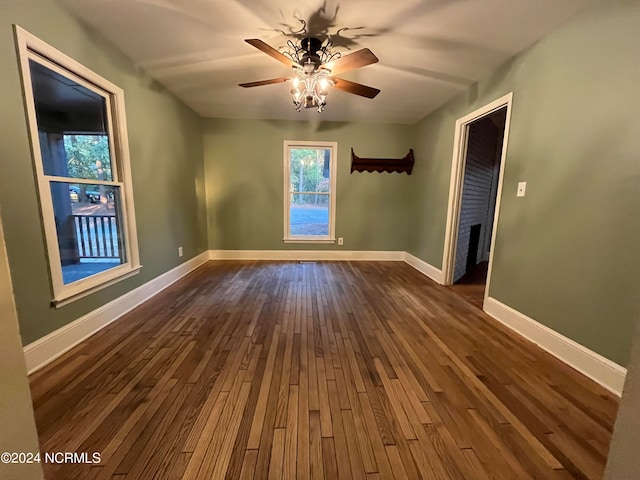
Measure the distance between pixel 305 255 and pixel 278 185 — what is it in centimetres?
136

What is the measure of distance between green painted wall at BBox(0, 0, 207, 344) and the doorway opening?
12.0 feet

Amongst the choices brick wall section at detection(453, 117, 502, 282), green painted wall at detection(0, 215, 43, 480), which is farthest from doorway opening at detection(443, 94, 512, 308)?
green painted wall at detection(0, 215, 43, 480)

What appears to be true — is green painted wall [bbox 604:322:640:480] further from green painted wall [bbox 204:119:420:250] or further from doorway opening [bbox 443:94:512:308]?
green painted wall [bbox 204:119:420:250]

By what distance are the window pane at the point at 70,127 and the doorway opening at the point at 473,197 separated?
372cm

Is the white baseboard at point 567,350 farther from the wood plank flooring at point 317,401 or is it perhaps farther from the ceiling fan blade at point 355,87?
the ceiling fan blade at point 355,87

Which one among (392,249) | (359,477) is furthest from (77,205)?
(392,249)

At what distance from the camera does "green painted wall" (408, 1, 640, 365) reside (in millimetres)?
1535

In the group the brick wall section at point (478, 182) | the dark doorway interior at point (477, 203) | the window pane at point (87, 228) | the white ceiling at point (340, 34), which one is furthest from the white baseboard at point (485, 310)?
the white ceiling at point (340, 34)

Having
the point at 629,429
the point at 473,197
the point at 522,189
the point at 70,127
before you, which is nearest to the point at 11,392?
the point at 629,429

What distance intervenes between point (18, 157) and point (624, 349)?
381 centimetres

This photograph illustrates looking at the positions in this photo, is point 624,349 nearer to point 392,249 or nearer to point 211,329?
point 211,329

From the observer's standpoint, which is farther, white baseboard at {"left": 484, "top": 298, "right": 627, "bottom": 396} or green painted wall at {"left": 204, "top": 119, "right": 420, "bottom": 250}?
green painted wall at {"left": 204, "top": 119, "right": 420, "bottom": 250}

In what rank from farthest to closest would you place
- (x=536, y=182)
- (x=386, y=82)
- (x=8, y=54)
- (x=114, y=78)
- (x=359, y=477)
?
(x=386, y=82)
(x=114, y=78)
(x=536, y=182)
(x=8, y=54)
(x=359, y=477)

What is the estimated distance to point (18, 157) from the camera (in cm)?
158
